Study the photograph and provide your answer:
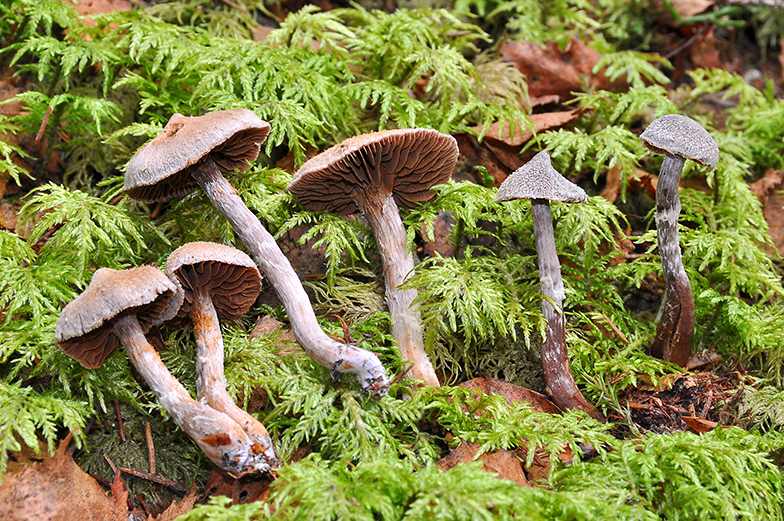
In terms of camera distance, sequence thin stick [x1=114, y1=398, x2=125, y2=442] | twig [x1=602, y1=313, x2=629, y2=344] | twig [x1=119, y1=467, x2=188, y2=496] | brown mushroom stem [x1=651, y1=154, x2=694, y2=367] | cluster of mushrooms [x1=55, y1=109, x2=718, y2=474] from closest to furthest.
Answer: cluster of mushrooms [x1=55, y1=109, x2=718, y2=474] → twig [x1=119, y1=467, x2=188, y2=496] → thin stick [x1=114, y1=398, x2=125, y2=442] → brown mushroom stem [x1=651, y1=154, x2=694, y2=367] → twig [x1=602, y1=313, x2=629, y2=344]

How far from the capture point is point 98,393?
230cm

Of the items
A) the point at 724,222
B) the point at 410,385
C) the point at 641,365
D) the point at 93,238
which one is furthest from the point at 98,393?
the point at 724,222

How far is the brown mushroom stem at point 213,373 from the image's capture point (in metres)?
2.14

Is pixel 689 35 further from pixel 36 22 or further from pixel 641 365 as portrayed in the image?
pixel 36 22

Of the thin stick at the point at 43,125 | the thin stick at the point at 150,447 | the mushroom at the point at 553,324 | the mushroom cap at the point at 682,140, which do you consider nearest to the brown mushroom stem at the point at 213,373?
the thin stick at the point at 150,447

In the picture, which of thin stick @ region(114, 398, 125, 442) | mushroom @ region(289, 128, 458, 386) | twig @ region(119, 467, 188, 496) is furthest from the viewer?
mushroom @ region(289, 128, 458, 386)

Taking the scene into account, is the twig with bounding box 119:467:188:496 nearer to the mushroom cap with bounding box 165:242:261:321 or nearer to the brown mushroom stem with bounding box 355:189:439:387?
the mushroom cap with bounding box 165:242:261:321

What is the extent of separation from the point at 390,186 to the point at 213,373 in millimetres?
1269

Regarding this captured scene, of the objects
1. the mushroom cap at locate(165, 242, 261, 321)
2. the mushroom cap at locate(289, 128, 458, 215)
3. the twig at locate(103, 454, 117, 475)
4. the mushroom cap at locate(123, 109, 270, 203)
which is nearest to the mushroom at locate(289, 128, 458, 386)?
the mushroom cap at locate(289, 128, 458, 215)

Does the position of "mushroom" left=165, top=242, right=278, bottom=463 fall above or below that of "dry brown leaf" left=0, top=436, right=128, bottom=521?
above

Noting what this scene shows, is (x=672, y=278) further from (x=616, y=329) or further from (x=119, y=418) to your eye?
(x=119, y=418)

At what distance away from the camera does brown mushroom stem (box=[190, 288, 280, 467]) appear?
2141 mm

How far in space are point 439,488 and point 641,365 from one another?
4.64 feet

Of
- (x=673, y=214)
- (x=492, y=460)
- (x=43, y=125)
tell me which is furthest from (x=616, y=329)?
(x=43, y=125)
